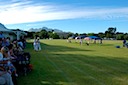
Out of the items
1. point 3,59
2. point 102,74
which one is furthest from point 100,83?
point 3,59

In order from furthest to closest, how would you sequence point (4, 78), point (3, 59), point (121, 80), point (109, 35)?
1. point (109, 35)
2. point (121, 80)
3. point (3, 59)
4. point (4, 78)

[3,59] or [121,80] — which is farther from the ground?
[3,59]

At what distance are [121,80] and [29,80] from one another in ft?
13.1

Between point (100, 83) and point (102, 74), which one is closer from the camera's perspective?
point (100, 83)

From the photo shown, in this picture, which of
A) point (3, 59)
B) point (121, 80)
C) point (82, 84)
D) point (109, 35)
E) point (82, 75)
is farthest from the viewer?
point (109, 35)

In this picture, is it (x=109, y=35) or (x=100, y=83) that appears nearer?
(x=100, y=83)

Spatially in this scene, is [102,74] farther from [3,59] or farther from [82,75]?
→ [3,59]

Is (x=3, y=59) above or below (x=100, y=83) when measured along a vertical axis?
above

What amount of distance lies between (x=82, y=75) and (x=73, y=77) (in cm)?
80

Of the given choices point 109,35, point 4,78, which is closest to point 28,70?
point 4,78

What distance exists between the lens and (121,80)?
504 inches

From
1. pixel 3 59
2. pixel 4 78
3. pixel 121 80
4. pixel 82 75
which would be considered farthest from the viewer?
pixel 82 75

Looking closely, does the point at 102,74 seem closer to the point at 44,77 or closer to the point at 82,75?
the point at 82,75

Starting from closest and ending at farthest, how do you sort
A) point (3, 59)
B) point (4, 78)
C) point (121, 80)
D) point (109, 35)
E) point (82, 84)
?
point (4, 78) → point (3, 59) → point (82, 84) → point (121, 80) → point (109, 35)
